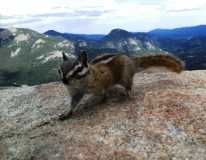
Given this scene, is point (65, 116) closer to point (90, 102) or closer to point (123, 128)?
point (90, 102)

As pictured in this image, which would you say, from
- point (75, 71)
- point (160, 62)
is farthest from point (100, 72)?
point (160, 62)

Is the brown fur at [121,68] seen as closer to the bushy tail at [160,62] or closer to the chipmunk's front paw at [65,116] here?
the bushy tail at [160,62]

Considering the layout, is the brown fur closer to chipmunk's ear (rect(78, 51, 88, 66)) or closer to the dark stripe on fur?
the dark stripe on fur

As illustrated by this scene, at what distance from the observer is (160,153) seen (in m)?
14.9

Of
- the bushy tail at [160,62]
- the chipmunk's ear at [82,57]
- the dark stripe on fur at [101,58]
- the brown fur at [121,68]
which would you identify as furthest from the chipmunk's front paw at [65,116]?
the bushy tail at [160,62]

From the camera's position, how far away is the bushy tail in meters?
20.4

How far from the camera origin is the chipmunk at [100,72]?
16.4m

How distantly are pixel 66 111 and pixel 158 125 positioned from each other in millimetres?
5011

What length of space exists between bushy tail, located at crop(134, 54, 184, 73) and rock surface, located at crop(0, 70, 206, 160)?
2.78ft

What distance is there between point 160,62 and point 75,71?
5.59 m

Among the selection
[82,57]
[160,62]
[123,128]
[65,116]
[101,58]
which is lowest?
[65,116]

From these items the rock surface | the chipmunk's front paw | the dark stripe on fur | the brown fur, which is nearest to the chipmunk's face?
the brown fur

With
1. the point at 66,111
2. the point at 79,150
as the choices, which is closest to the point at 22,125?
the point at 66,111

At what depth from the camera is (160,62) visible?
2056 cm
